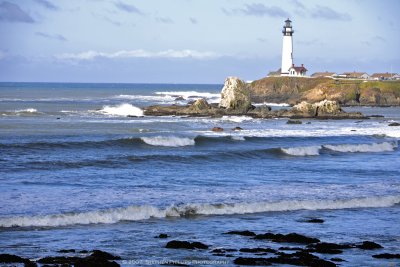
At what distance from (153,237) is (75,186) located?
8360 mm

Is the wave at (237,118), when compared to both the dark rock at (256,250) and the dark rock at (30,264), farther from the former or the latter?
the dark rock at (30,264)

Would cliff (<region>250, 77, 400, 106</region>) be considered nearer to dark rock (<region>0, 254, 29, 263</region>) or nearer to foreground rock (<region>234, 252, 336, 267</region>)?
foreground rock (<region>234, 252, 336, 267</region>)

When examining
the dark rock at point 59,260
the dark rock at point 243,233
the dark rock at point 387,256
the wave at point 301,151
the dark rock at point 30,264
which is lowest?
the dark rock at point 30,264

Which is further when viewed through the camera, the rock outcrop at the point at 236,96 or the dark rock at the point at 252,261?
the rock outcrop at the point at 236,96

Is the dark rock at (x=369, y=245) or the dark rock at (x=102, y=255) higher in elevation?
the dark rock at (x=369, y=245)

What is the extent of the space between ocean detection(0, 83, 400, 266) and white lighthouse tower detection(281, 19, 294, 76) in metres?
87.6

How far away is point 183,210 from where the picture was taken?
22.7 meters

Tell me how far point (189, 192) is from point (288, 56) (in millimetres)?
115831

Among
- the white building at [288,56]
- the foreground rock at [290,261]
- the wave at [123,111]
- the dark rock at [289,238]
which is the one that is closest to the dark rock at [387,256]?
the foreground rock at [290,261]

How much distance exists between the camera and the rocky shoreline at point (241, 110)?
254ft

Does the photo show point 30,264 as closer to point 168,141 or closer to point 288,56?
point 168,141

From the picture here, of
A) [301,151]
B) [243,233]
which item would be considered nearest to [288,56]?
[301,151]

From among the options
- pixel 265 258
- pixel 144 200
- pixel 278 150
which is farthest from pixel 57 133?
pixel 265 258

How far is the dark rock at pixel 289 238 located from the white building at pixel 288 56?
391 ft
